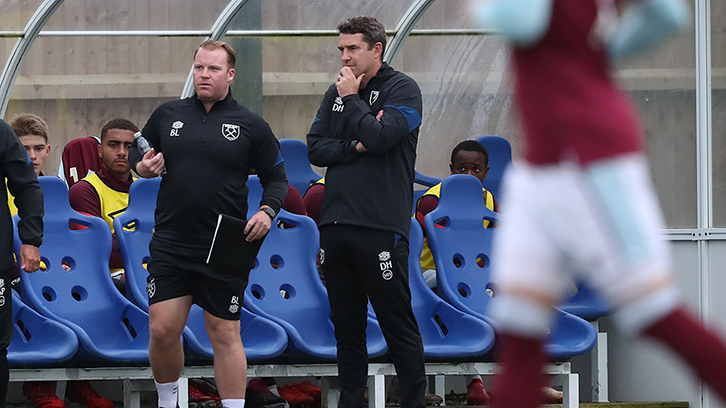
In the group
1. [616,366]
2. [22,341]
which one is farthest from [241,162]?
[616,366]

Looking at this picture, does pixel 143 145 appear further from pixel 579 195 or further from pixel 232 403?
pixel 579 195

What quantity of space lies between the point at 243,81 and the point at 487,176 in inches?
108

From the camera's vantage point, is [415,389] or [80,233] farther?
[80,233]

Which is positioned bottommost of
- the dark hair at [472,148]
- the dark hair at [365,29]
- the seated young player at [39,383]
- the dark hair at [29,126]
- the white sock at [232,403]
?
the white sock at [232,403]

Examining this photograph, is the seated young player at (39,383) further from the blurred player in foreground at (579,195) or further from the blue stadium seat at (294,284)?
the blurred player in foreground at (579,195)

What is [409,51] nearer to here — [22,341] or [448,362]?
[448,362]

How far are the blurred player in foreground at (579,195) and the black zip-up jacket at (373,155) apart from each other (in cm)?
225

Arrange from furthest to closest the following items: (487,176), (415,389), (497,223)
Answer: (487,176) < (497,223) < (415,389)

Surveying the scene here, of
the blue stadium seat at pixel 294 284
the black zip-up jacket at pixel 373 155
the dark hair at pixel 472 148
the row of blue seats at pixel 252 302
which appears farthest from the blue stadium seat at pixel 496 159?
the black zip-up jacket at pixel 373 155

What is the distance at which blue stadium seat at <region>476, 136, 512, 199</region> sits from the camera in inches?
315

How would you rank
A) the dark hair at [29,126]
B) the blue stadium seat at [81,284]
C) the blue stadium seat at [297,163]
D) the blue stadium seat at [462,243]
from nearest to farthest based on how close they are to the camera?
the blue stadium seat at [81,284]
the dark hair at [29,126]
the blue stadium seat at [462,243]
the blue stadium seat at [297,163]

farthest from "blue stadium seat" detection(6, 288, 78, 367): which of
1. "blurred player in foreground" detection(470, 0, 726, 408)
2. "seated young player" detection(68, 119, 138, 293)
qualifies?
"blurred player in foreground" detection(470, 0, 726, 408)

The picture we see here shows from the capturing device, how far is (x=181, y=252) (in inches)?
186

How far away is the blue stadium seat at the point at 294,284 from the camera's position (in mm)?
6082
